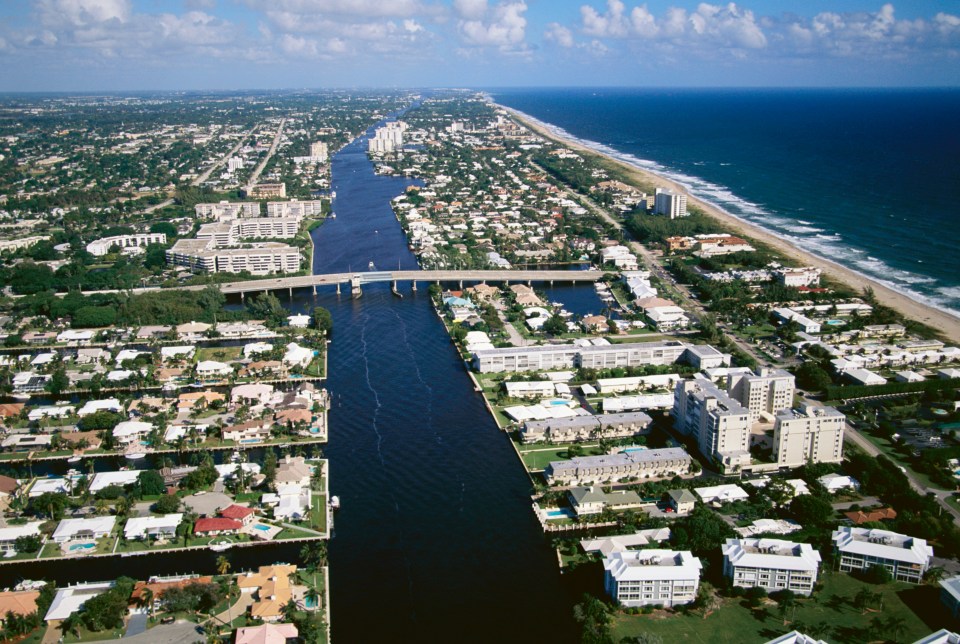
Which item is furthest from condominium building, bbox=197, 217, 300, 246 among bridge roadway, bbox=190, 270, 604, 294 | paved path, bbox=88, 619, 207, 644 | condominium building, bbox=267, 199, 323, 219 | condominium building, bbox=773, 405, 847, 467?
paved path, bbox=88, 619, 207, 644

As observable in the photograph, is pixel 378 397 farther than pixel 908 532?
Yes

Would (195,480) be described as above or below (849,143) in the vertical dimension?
below

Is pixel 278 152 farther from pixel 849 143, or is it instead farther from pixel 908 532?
pixel 908 532

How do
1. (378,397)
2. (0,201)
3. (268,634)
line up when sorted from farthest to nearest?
(0,201) < (378,397) < (268,634)

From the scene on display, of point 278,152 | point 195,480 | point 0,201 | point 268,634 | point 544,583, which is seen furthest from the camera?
point 278,152

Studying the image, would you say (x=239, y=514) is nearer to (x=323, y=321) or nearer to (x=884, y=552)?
(x=884, y=552)

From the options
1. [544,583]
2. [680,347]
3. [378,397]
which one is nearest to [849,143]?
[680,347]

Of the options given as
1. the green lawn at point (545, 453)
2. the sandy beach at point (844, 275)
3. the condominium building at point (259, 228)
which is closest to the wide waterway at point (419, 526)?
the green lawn at point (545, 453)
